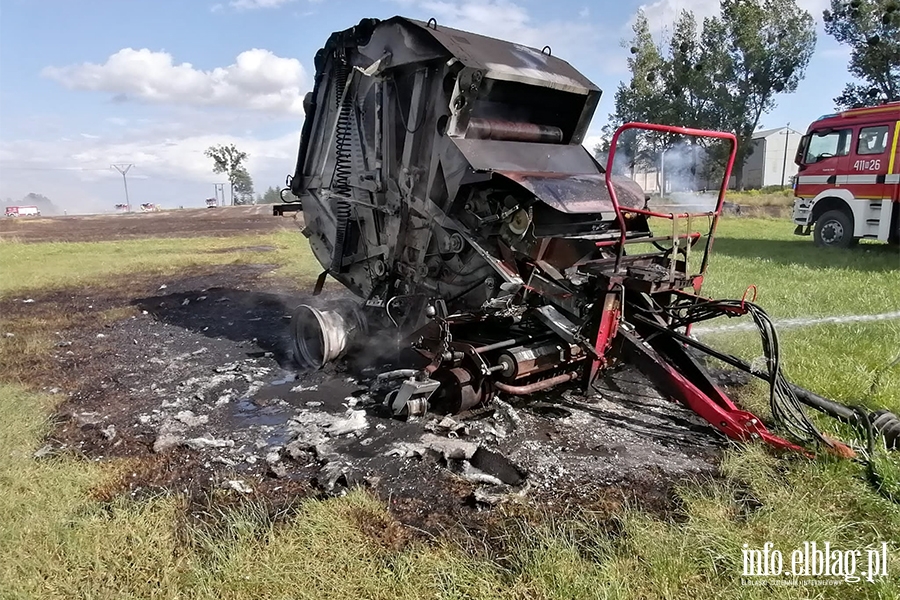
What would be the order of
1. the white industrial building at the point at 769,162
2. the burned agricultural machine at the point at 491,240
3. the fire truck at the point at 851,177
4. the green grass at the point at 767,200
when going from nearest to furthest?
the burned agricultural machine at the point at 491,240, the fire truck at the point at 851,177, the green grass at the point at 767,200, the white industrial building at the point at 769,162

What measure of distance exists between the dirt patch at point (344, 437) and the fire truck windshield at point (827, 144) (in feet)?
35.1

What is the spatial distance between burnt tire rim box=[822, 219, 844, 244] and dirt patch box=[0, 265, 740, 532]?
33.9 ft

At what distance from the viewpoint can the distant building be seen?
4406 cm

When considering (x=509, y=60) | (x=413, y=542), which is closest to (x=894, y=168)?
(x=509, y=60)

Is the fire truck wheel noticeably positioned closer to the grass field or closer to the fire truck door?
the fire truck door

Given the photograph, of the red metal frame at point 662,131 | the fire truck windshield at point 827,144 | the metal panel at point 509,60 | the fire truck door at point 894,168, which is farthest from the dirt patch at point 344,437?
the fire truck windshield at point 827,144

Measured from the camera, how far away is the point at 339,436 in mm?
4102

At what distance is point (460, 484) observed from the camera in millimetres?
3422

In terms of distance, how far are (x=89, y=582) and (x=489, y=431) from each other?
240 centimetres

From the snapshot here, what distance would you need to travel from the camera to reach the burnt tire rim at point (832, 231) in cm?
1286

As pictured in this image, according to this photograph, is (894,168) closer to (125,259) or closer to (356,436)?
(356,436)

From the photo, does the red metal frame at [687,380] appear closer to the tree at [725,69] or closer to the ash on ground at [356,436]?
the ash on ground at [356,436]

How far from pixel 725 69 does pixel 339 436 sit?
37838 mm

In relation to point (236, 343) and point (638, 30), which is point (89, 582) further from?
point (638, 30)
